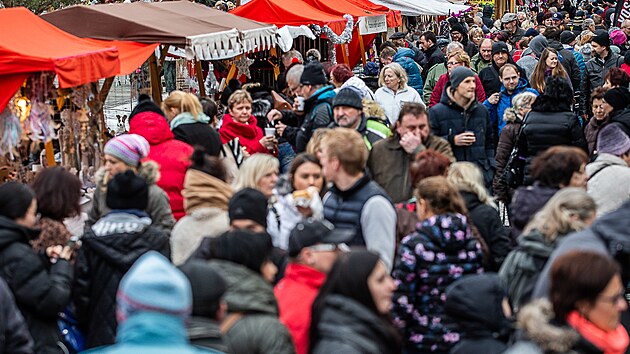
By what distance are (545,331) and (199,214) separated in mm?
2628

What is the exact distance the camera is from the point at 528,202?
19.5 ft

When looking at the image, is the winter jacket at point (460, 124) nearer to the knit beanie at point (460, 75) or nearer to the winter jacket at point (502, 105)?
the knit beanie at point (460, 75)

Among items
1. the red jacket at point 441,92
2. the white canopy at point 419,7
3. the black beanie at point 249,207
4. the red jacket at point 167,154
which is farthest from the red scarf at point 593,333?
the white canopy at point 419,7

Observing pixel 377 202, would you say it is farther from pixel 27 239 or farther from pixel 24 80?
pixel 24 80

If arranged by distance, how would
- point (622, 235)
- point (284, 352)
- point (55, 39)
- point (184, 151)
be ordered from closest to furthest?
point (284, 352)
point (622, 235)
point (184, 151)
point (55, 39)

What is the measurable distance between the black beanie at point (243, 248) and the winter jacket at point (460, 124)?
4.39 meters

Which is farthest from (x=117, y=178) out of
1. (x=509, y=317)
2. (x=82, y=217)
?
(x=509, y=317)

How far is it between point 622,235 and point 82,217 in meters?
3.57

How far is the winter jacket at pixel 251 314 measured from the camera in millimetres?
4117

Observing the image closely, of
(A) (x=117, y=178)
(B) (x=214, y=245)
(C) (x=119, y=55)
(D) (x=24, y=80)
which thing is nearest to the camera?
(B) (x=214, y=245)

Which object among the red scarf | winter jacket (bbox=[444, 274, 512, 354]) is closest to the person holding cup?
winter jacket (bbox=[444, 274, 512, 354])

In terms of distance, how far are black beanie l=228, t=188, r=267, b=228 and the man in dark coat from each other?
0.72 m

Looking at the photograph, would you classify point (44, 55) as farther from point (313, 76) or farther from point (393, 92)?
point (393, 92)

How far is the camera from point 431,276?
17.4 feet
